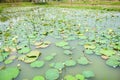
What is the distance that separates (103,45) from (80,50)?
86 cm

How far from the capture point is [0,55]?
416 centimetres

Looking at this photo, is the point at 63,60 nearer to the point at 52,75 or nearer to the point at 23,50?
the point at 52,75

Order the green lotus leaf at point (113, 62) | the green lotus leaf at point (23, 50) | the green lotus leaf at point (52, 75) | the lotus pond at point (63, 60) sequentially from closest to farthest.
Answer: the green lotus leaf at point (52, 75), the lotus pond at point (63, 60), the green lotus leaf at point (113, 62), the green lotus leaf at point (23, 50)

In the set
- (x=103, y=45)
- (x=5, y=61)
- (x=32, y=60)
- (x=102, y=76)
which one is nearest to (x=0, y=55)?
(x=5, y=61)

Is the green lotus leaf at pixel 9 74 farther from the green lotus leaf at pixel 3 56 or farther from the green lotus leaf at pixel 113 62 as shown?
the green lotus leaf at pixel 113 62

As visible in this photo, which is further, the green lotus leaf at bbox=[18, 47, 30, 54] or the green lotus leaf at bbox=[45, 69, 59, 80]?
the green lotus leaf at bbox=[18, 47, 30, 54]

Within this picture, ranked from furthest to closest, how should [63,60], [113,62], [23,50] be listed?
[23,50], [63,60], [113,62]

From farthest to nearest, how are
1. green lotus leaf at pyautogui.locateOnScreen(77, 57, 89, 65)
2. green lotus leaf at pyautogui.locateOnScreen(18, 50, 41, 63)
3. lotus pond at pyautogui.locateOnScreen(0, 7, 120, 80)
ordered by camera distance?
green lotus leaf at pyautogui.locateOnScreen(18, 50, 41, 63)
green lotus leaf at pyautogui.locateOnScreen(77, 57, 89, 65)
lotus pond at pyautogui.locateOnScreen(0, 7, 120, 80)

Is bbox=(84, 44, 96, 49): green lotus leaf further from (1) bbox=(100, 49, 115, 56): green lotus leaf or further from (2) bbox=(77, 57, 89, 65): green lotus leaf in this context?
(2) bbox=(77, 57, 89, 65): green lotus leaf

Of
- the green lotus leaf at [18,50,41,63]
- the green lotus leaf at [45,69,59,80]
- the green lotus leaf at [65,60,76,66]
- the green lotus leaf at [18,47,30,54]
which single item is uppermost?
the green lotus leaf at [18,47,30,54]

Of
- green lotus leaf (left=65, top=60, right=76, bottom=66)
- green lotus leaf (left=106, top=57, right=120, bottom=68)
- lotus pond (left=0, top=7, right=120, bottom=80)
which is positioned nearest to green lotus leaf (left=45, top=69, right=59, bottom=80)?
lotus pond (left=0, top=7, right=120, bottom=80)

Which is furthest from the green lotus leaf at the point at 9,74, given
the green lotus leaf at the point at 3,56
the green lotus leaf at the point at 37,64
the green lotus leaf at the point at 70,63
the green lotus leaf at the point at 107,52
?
the green lotus leaf at the point at 107,52

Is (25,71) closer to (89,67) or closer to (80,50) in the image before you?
(89,67)

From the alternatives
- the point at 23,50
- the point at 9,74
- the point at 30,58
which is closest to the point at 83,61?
the point at 30,58
